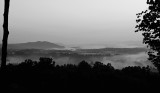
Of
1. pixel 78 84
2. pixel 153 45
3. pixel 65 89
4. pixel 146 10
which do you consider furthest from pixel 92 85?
pixel 146 10

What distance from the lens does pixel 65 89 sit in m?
20.1

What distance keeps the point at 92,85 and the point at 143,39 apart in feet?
27.9

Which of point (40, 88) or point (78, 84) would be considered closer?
point (40, 88)

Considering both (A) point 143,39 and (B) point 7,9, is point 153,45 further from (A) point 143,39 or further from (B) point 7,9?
(B) point 7,9

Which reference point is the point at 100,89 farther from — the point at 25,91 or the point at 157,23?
the point at 157,23

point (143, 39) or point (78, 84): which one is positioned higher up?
point (143, 39)

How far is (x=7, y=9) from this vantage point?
9109 millimetres

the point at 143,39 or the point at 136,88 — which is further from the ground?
the point at 143,39

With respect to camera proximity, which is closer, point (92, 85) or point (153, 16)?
point (92, 85)

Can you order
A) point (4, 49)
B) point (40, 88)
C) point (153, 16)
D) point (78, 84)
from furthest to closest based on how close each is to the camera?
1. point (153, 16)
2. point (78, 84)
3. point (40, 88)
4. point (4, 49)

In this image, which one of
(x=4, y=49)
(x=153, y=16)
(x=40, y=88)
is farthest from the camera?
(x=153, y=16)

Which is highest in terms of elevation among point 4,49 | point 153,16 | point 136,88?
point 153,16

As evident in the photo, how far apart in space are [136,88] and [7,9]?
59.0 feet

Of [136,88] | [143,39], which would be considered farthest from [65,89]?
[143,39]
